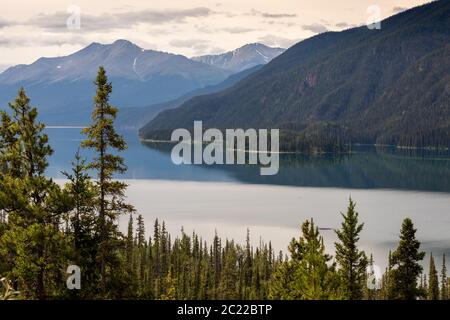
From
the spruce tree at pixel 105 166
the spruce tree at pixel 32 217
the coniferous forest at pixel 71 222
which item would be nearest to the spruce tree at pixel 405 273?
the coniferous forest at pixel 71 222

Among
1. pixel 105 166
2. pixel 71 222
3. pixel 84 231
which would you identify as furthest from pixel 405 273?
pixel 71 222

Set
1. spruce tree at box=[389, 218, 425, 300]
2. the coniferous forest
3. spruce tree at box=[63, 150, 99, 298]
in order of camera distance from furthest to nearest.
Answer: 1. spruce tree at box=[389, 218, 425, 300]
2. spruce tree at box=[63, 150, 99, 298]
3. the coniferous forest

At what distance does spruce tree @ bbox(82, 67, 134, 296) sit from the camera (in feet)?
123

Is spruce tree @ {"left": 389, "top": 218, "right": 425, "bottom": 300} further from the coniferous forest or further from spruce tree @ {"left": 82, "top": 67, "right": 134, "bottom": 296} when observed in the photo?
spruce tree @ {"left": 82, "top": 67, "right": 134, "bottom": 296}

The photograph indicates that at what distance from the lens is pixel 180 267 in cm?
9744

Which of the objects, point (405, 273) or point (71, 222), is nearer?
point (71, 222)

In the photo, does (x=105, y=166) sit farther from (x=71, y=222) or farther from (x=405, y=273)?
(x=405, y=273)

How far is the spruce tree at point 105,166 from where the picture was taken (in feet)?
123

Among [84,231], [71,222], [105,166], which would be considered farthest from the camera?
[71,222]

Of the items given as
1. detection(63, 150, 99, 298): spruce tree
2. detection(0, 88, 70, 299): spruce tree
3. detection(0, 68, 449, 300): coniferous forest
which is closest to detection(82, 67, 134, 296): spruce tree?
detection(0, 68, 449, 300): coniferous forest

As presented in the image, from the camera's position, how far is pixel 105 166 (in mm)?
37750

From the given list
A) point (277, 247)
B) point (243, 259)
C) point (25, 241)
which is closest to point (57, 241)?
point (25, 241)

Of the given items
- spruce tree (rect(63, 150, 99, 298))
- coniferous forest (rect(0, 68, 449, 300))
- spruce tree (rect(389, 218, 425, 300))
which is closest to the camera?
coniferous forest (rect(0, 68, 449, 300))

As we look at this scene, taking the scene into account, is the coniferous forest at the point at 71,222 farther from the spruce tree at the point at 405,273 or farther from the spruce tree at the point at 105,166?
the spruce tree at the point at 405,273
